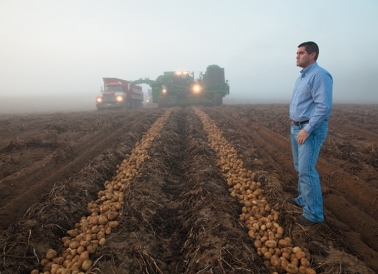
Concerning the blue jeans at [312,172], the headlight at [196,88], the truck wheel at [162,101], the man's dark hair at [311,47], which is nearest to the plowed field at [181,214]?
the blue jeans at [312,172]

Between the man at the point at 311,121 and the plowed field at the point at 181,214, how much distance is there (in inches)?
15.0

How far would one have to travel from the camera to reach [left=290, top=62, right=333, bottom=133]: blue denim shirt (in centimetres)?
317

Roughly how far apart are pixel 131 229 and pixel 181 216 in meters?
0.95

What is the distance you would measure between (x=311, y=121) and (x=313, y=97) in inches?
14.5

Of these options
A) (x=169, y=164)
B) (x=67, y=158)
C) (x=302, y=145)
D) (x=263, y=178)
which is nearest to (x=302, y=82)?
(x=302, y=145)

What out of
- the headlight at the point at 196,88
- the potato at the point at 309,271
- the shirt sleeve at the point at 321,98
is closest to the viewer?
the potato at the point at 309,271

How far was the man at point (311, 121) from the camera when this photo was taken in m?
3.22

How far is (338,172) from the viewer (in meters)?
5.86

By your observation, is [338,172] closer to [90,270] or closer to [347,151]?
[347,151]

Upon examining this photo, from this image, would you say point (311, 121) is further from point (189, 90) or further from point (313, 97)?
point (189, 90)

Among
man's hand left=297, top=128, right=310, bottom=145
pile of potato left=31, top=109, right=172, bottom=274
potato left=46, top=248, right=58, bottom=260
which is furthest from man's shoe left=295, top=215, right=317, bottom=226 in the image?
potato left=46, top=248, right=58, bottom=260

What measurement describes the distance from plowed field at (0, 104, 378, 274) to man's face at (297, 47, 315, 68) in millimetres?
2361

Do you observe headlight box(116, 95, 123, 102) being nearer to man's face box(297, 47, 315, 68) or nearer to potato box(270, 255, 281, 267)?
man's face box(297, 47, 315, 68)

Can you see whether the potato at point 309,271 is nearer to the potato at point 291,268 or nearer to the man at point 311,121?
the potato at point 291,268
